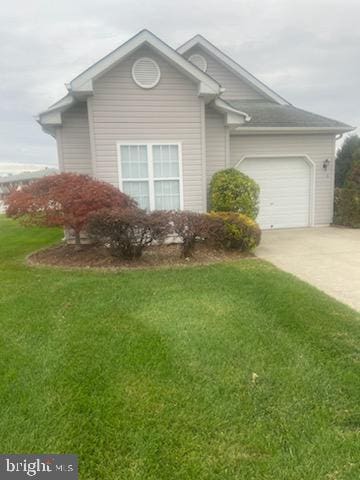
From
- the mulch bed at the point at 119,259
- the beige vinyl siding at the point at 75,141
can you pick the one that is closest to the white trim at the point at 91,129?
the beige vinyl siding at the point at 75,141

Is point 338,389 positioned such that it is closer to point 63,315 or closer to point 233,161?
point 63,315

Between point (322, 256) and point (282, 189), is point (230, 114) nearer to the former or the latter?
point (282, 189)

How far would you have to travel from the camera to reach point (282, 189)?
11.8 metres

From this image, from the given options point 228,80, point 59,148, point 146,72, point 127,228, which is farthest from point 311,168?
point 59,148

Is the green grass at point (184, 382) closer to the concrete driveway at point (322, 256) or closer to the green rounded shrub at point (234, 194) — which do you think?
the concrete driveway at point (322, 256)

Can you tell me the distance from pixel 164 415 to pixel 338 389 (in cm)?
155

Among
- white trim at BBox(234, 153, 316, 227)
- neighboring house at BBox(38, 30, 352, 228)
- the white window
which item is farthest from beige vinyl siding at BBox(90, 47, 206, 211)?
white trim at BBox(234, 153, 316, 227)

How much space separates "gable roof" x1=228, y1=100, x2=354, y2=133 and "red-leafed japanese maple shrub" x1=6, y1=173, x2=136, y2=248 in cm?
566

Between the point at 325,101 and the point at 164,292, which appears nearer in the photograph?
the point at 164,292

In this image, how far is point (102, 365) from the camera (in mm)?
3377

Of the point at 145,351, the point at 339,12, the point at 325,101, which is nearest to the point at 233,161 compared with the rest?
the point at 339,12

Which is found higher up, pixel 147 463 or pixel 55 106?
pixel 55 106

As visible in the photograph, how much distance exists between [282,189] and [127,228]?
22.8ft

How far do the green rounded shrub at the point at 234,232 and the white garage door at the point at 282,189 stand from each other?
4.06 meters
